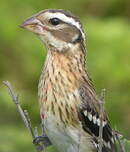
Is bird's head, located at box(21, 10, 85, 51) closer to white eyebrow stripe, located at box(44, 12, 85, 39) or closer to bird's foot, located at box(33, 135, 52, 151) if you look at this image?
white eyebrow stripe, located at box(44, 12, 85, 39)

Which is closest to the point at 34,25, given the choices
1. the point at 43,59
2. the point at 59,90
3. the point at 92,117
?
the point at 59,90

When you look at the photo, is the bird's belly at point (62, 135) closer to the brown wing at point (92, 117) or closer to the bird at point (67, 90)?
the bird at point (67, 90)

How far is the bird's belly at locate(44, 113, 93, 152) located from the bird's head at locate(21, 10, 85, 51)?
0.57 m

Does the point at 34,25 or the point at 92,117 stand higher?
the point at 34,25

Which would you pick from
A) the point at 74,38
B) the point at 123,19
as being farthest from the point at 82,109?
the point at 123,19

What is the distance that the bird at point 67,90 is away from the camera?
6.64 meters

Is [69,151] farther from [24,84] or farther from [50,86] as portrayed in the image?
[24,84]

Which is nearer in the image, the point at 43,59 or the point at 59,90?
the point at 59,90

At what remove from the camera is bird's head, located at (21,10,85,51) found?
675 cm

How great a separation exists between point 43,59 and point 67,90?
3254 millimetres

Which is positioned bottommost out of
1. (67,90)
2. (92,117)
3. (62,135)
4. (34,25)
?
(62,135)

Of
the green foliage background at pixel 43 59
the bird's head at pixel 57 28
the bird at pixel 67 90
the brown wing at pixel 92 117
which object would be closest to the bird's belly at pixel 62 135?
the bird at pixel 67 90

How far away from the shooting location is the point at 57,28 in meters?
6.85

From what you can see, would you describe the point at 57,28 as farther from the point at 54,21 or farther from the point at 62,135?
the point at 62,135
